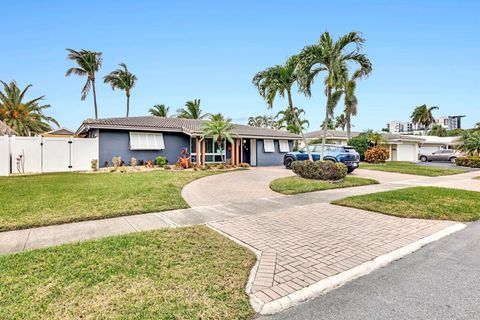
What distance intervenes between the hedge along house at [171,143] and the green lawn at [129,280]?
47.3 ft

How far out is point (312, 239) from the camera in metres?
4.96

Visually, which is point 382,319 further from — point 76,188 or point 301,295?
point 76,188

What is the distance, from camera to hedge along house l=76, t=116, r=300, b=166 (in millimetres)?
17359

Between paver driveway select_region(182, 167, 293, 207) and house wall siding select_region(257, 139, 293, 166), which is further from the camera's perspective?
house wall siding select_region(257, 139, 293, 166)

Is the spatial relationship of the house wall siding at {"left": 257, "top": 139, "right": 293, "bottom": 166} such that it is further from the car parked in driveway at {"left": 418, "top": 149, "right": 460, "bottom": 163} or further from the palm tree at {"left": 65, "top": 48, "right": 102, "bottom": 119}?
the car parked in driveway at {"left": 418, "top": 149, "right": 460, "bottom": 163}

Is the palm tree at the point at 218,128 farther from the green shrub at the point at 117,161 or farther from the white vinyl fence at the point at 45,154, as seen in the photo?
the white vinyl fence at the point at 45,154

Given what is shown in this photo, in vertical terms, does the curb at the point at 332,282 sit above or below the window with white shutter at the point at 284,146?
below

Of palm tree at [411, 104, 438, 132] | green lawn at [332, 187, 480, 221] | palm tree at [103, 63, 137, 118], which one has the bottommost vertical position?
green lawn at [332, 187, 480, 221]

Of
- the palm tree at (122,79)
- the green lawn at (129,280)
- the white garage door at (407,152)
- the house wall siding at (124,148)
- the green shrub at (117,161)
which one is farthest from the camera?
the white garage door at (407,152)

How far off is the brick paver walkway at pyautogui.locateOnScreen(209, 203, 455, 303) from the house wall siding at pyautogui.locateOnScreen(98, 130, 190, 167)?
45.9 feet

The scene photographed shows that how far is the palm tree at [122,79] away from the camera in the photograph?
113 feet

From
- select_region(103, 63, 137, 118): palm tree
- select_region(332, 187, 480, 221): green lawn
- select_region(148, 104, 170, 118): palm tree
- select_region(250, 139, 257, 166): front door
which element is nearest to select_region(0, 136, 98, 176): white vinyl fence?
select_region(250, 139, 257, 166): front door

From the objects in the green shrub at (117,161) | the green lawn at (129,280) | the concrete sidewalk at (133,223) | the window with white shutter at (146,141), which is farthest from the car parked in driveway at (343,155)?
the green lawn at (129,280)

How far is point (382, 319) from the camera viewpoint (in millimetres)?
2600
